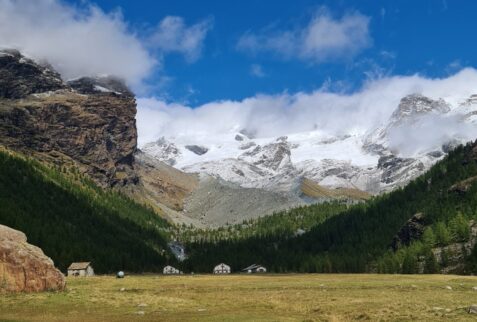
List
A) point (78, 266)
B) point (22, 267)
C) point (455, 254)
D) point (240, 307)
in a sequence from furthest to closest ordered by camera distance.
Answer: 1. point (78, 266)
2. point (455, 254)
3. point (22, 267)
4. point (240, 307)

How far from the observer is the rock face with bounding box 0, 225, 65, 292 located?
71000 mm

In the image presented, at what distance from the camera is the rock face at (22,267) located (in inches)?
2795

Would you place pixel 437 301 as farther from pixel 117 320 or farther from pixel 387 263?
pixel 387 263

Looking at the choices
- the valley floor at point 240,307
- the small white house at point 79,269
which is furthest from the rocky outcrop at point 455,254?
the small white house at point 79,269

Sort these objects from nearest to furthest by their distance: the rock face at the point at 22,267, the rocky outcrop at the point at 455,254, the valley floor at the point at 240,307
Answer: the valley floor at the point at 240,307 → the rock face at the point at 22,267 → the rocky outcrop at the point at 455,254

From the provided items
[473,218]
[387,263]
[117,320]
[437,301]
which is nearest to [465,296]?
[437,301]

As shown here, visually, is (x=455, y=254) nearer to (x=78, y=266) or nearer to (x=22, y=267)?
(x=78, y=266)

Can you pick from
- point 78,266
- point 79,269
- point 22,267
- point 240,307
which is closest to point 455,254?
point 79,269

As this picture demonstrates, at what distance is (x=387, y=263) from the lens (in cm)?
18050

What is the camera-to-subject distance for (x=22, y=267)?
238 feet

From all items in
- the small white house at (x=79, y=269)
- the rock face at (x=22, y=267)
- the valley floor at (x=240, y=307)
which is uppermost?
the small white house at (x=79, y=269)

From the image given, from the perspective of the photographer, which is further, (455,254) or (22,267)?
(455,254)

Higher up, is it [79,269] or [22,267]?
[79,269]

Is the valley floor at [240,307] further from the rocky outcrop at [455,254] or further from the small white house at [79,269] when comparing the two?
the small white house at [79,269]
